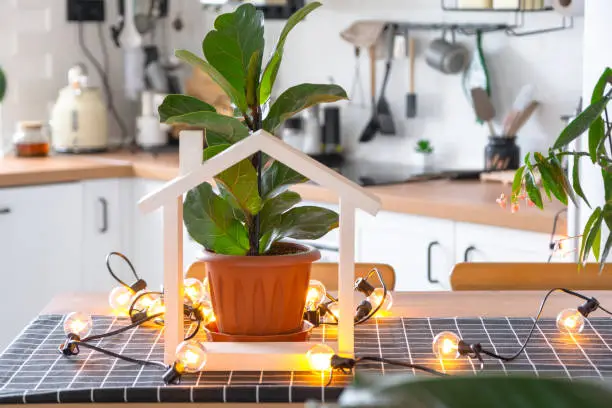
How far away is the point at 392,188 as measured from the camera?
3.19 m

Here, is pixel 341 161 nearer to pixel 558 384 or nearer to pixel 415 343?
pixel 415 343

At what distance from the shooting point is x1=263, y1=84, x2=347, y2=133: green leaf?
1435mm

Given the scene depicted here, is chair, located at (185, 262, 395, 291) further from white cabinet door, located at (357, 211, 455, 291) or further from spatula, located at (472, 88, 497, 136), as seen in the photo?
spatula, located at (472, 88, 497, 136)

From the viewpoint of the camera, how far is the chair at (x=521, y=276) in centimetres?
214

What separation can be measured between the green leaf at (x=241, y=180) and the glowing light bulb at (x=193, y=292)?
14.2 inches

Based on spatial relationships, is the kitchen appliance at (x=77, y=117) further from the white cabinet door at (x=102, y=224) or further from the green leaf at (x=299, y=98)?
the green leaf at (x=299, y=98)

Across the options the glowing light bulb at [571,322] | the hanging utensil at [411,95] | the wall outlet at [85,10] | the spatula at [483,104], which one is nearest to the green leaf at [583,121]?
the glowing light bulb at [571,322]

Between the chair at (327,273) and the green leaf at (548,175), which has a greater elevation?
the green leaf at (548,175)

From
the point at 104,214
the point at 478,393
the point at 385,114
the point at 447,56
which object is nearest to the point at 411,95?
the point at 385,114

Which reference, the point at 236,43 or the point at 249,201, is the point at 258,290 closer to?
the point at 249,201

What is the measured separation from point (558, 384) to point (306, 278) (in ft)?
3.37

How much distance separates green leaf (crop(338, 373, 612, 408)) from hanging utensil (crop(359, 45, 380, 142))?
3388 mm

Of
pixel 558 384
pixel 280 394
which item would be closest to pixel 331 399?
pixel 280 394

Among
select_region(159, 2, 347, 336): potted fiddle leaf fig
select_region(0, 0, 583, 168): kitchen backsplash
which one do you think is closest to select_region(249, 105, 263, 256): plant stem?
select_region(159, 2, 347, 336): potted fiddle leaf fig
